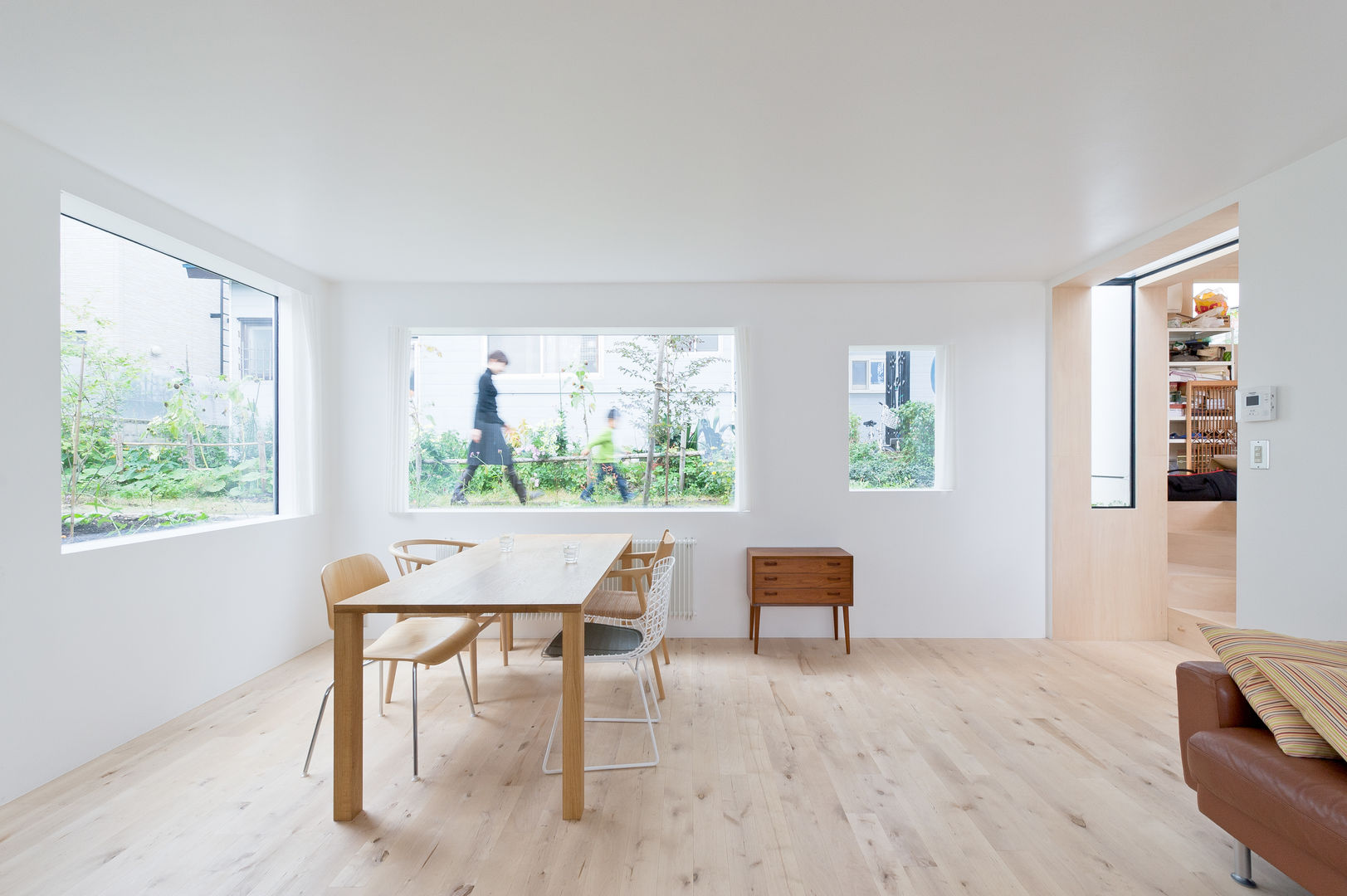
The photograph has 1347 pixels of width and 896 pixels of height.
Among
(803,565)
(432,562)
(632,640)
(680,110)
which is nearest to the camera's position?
(680,110)

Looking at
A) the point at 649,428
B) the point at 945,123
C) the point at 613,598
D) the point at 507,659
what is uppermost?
the point at 945,123

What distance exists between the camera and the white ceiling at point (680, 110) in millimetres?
1934

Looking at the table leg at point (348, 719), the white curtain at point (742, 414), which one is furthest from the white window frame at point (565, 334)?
the table leg at point (348, 719)

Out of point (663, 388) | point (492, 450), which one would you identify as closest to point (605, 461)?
point (663, 388)

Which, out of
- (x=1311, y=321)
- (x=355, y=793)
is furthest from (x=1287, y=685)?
(x=355, y=793)

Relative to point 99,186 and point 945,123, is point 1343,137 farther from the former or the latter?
point 99,186

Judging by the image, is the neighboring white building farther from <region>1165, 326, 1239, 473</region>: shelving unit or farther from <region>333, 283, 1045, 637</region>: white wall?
<region>1165, 326, 1239, 473</region>: shelving unit

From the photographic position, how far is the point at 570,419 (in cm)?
525

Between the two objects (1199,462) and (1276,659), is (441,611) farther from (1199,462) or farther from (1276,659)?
(1199,462)

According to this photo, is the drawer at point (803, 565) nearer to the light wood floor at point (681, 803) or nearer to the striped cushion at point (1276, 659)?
the light wood floor at point (681, 803)

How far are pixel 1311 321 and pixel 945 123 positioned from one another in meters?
1.91

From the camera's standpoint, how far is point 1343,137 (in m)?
2.67

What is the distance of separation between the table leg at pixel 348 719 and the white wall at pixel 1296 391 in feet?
13.1

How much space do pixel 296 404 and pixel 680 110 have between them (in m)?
3.59
